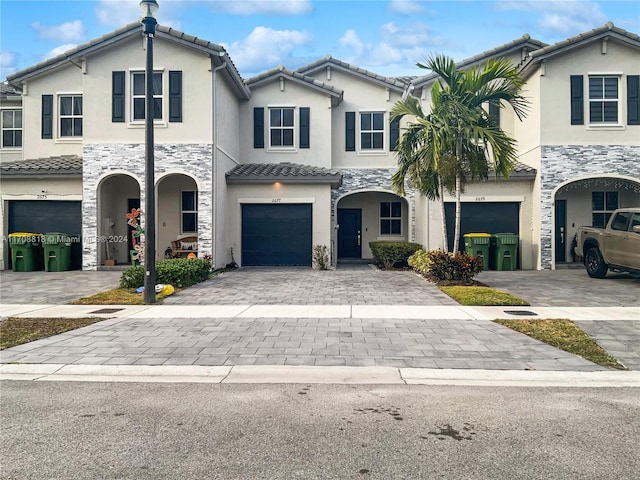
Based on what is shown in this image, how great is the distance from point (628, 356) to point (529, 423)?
3180mm

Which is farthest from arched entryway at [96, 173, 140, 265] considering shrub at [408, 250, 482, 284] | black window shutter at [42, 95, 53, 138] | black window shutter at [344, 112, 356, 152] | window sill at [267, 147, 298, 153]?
shrub at [408, 250, 482, 284]

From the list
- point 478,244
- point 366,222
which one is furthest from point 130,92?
point 478,244

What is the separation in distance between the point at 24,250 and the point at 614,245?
18.7 m

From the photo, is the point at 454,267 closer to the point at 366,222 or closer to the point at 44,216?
the point at 366,222

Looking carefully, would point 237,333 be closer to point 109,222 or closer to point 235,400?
point 235,400

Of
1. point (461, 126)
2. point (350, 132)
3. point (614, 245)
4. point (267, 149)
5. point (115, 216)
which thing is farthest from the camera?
point (350, 132)

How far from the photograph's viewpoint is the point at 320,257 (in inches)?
698

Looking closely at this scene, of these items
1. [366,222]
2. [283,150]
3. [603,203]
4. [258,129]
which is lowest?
[366,222]

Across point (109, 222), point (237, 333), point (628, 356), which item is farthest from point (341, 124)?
point (628, 356)

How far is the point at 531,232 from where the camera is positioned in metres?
18.0

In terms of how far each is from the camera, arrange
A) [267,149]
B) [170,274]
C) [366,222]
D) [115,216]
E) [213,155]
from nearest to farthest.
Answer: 1. [170,274]
2. [213,155]
3. [115,216]
4. [267,149]
5. [366,222]

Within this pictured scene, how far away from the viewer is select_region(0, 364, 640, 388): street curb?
219 inches

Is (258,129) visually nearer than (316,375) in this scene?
No

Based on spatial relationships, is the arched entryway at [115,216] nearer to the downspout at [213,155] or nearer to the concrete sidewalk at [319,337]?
the downspout at [213,155]
